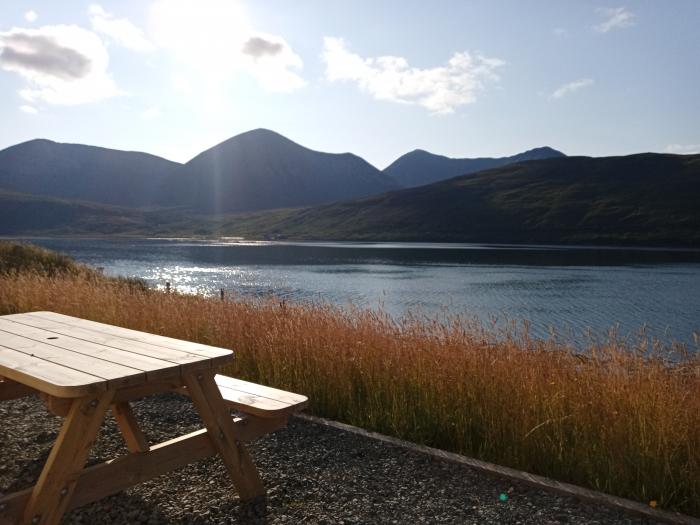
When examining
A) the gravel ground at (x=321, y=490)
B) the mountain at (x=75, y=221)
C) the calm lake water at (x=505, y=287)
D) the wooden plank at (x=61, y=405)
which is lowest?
the calm lake water at (x=505, y=287)

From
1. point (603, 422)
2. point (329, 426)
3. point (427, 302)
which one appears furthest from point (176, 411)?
point (427, 302)

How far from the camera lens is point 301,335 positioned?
694 cm

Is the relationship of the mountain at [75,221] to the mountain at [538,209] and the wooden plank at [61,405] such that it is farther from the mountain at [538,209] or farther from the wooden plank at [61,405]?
the wooden plank at [61,405]

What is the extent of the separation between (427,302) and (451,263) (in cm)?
3267

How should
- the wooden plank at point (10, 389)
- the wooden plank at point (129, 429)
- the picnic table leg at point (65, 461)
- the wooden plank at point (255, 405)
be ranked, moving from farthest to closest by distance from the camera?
1. the wooden plank at point (10, 389)
2. the wooden plank at point (255, 405)
3. the wooden plank at point (129, 429)
4. the picnic table leg at point (65, 461)

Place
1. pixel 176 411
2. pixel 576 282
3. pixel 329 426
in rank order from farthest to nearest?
pixel 576 282
pixel 176 411
pixel 329 426

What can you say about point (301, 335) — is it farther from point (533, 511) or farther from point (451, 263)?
point (451, 263)

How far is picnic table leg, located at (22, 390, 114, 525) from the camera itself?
9.50 feet

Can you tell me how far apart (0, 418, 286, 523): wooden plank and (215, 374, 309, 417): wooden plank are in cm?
16

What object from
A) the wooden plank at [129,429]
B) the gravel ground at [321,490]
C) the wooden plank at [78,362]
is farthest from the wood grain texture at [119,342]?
the gravel ground at [321,490]

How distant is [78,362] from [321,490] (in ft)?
6.18

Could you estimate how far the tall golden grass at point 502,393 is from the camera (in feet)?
14.3

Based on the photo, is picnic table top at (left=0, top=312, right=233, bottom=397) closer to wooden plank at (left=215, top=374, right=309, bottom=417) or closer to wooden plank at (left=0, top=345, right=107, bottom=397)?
wooden plank at (left=0, top=345, right=107, bottom=397)

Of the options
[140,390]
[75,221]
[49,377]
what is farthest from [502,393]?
[75,221]
